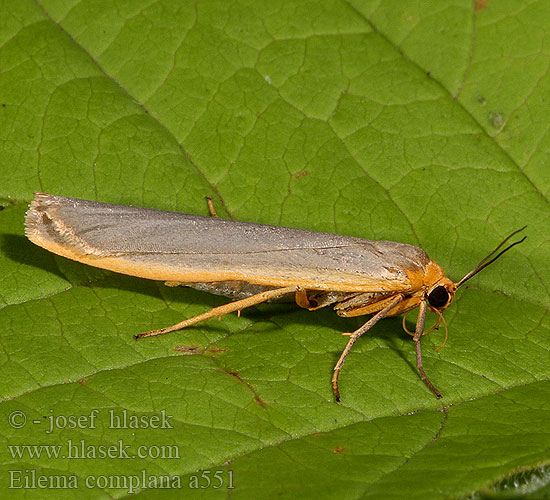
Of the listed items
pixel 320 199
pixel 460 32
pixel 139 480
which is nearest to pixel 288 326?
pixel 320 199

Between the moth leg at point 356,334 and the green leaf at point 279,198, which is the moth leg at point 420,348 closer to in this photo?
the green leaf at point 279,198

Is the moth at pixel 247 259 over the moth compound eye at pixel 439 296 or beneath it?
beneath

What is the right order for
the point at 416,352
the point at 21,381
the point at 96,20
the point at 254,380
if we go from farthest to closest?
1. the point at 96,20
2. the point at 416,352
3. the point at 254,380
4. the point at 21,381

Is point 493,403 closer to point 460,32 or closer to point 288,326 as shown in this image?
point 288,326
